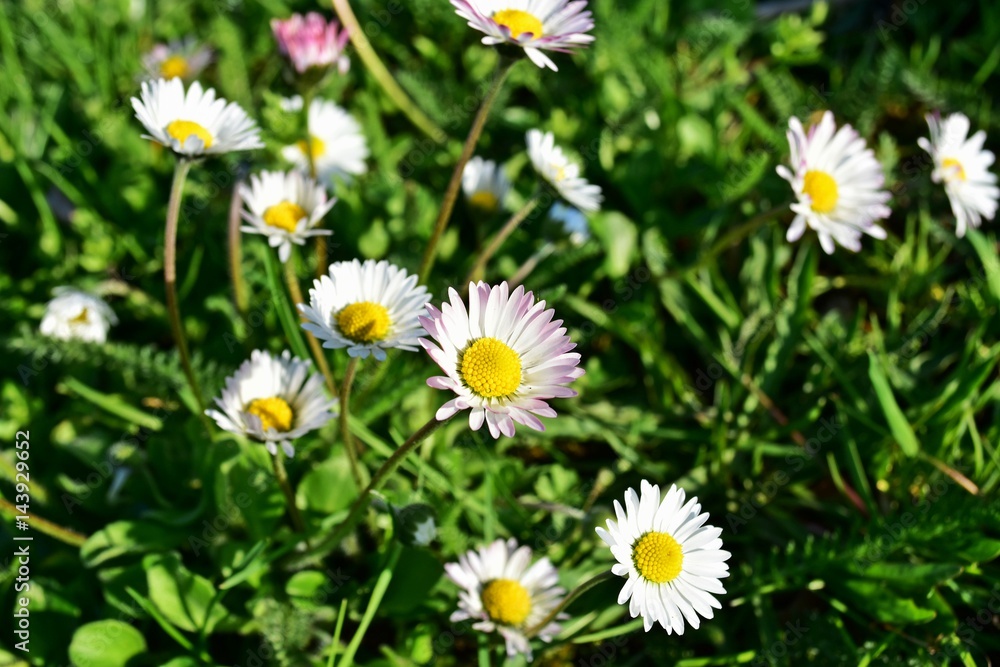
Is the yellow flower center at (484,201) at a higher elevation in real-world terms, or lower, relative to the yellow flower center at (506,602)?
higher

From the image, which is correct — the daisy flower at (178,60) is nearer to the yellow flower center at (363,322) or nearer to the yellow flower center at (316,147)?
the yellow flower center at (316,147)

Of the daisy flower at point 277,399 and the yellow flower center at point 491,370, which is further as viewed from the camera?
the daisy flower at point 277,399

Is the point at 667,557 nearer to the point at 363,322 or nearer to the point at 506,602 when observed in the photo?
the point at 506,602

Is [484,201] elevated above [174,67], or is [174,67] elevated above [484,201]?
[174,67]

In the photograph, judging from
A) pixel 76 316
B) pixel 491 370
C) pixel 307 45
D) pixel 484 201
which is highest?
pixel 307 45

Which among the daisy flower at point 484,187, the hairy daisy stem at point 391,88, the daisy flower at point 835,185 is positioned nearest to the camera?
the daisy flower at point 835,185

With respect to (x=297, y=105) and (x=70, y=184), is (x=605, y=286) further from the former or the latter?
(x=70, y=184)

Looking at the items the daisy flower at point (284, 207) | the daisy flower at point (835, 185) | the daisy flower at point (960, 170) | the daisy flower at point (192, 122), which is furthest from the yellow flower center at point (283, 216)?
the daisy flower at point (960, 170)

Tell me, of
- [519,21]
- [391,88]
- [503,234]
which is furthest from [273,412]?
[391,88]
